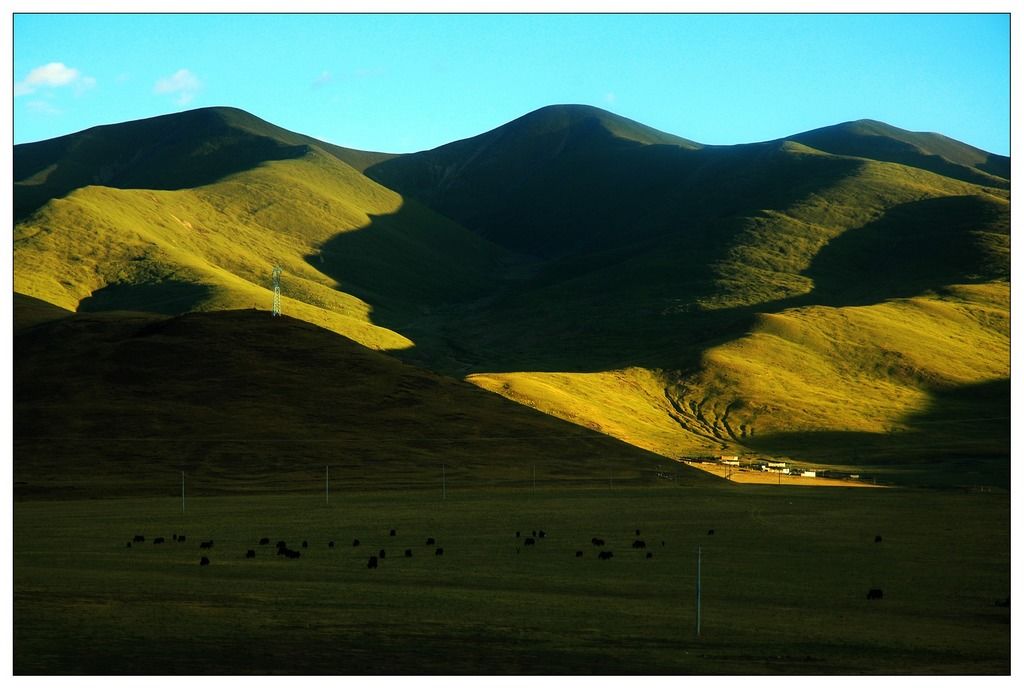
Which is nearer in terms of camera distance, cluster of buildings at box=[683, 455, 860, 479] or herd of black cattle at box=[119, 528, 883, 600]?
herd of black cattle at box=[119, 528, 883, 600]

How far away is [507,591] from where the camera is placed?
148 ft

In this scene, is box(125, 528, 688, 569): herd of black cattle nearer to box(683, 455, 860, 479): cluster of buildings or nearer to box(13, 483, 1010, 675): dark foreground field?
box(13, 483, 1010, 675): dark foreground field

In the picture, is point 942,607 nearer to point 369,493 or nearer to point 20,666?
point 20,666

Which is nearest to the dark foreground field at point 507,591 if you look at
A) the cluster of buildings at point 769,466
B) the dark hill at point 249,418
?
the dark hill at point 249,418

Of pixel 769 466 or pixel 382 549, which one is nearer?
pixel 382 549

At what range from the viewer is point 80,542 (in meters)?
59.3

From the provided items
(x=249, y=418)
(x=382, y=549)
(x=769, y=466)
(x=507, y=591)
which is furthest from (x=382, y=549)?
(x=769, y=466)

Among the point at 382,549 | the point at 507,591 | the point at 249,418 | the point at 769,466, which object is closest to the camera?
the point at 507,591

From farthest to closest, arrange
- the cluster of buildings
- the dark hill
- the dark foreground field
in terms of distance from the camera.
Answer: the cluster of buildings < the dark hill < the dark foreground field

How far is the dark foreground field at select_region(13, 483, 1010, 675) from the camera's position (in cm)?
3247

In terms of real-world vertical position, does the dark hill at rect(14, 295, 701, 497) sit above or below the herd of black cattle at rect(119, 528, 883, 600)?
above

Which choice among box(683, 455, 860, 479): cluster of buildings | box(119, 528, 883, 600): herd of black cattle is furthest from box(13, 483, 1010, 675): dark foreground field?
box(683, 455, 860, 479): cluster of buildings

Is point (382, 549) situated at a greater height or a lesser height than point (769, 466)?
greater

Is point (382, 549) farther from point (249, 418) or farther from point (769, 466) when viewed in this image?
point (769, 466)
